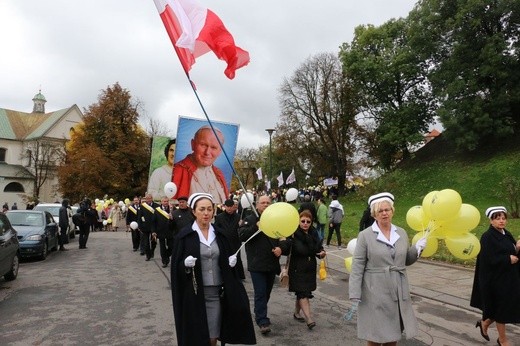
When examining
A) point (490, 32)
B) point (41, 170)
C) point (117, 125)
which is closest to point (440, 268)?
point (490, 32)

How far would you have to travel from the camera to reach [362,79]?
136ft

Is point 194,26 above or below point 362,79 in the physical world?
below

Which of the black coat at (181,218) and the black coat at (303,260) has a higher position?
the black coat at (181,218)

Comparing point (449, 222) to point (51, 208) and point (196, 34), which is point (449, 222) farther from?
point (51, 208)

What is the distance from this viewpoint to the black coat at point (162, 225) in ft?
35.9

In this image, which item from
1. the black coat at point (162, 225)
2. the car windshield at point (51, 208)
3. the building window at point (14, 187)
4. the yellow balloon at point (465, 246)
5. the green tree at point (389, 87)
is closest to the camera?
the yellow balloon at point (465, 246)

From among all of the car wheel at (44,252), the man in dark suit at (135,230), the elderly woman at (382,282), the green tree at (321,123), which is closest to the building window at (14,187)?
the green tree at (321,123)

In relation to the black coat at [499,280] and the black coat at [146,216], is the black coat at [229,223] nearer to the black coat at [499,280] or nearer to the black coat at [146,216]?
the black coat at [499,280]

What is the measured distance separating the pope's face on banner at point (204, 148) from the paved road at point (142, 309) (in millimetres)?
4687

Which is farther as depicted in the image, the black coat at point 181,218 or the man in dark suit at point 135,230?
the man in dark suit at point 135,230

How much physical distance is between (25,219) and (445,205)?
44.3 feet

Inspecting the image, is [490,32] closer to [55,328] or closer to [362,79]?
[362,79]

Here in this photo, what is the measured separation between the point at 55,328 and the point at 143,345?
159 centimetres

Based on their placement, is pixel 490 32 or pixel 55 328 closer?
pixel 55 328
